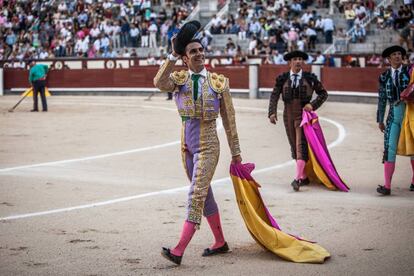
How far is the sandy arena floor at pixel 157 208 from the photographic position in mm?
5090

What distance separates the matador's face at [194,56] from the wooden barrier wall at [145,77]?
17.1 meters

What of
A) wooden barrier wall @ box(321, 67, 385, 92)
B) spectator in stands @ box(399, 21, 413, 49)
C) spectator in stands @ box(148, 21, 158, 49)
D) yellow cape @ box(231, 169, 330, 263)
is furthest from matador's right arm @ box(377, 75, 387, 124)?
spectator in stands @ box(148, 21, 158, 49)

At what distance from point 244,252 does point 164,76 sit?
1208 mm

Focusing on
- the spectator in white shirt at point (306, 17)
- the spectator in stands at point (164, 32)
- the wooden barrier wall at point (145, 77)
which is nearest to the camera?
the wooden barrier wall at point (145, 77)

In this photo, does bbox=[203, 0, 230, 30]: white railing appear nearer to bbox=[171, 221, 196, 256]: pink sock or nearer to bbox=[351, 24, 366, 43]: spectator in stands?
bbox=[351, 24, 366, 43]: spectator in stands

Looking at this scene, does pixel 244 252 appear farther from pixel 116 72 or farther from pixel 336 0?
pixel 116 72

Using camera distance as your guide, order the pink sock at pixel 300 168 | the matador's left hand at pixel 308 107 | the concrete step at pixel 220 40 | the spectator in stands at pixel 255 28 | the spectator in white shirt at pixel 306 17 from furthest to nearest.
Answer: the concrete step at pixel 220 40 → the spectator in stands at pixel 255 28 → the spectator in white shirt at pixel 306 17 → the matador's left hand at pixel 308 107 → the pink sock at pixel 300 168

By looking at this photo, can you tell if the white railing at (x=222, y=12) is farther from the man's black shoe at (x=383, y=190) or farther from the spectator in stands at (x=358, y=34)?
the man's black shoe at (x=383, y=190)

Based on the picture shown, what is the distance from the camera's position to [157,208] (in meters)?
7.01

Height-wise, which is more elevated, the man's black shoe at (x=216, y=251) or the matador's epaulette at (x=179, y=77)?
the matador's epaulette at (x=179, y=77)

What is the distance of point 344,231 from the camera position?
237 inches

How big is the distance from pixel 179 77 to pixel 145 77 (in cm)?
2251

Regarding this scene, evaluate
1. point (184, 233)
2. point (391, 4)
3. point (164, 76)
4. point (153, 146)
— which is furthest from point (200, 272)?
point (391, 4)

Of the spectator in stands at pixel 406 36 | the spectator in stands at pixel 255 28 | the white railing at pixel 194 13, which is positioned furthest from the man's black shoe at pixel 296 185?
the white railing at pixel 194 13
